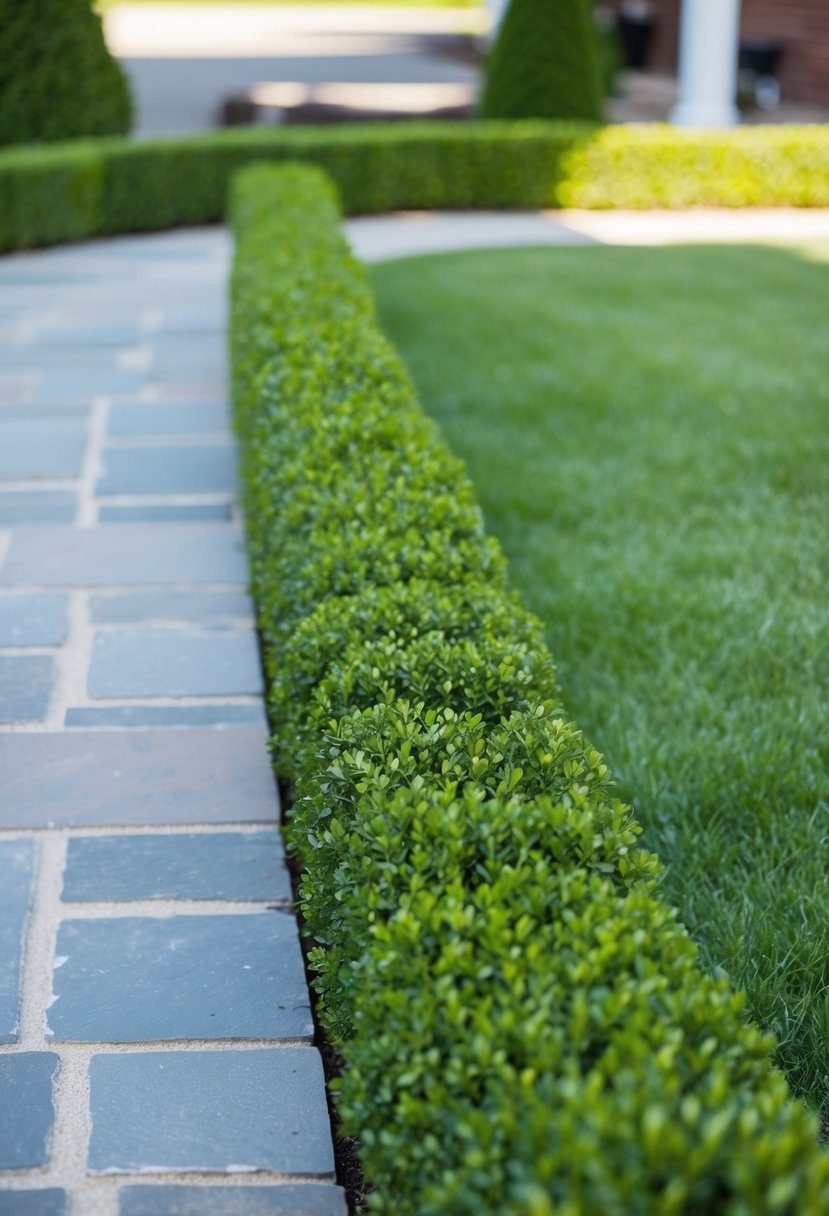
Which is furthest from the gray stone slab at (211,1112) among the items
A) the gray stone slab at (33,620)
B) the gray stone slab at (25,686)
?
the gray stone slab at (33,620)

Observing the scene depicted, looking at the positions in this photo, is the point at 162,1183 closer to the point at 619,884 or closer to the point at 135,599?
the point at 619,884

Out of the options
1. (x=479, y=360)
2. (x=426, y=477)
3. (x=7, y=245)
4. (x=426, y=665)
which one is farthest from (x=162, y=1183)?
(x=7, y=245)

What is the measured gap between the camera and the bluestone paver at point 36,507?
4820 mm

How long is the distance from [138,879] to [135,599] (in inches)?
62.6

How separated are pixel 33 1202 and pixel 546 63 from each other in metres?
13.7

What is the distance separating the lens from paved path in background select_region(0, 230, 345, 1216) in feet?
6.54

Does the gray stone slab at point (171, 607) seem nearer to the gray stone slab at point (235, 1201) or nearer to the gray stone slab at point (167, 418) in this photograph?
the gray stone slab at point (167, 418)

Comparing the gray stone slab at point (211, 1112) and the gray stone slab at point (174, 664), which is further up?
the gray stone slab at point (211, 1112)

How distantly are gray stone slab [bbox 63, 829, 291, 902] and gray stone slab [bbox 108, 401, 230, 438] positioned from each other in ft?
11.1

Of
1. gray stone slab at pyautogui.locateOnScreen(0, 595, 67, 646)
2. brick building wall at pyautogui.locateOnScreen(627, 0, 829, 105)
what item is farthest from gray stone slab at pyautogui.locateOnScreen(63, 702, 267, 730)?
brick building wall at pyautogui.locateOnScreen(627, 0, 829, 105)

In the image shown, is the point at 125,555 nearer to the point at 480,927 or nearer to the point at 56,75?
the point at 480,927

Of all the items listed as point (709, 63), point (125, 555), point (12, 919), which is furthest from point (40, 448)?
point (709, 63)

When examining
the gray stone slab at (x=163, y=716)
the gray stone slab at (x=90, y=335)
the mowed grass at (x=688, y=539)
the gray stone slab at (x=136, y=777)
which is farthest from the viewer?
the gray stone slab at (x=90, y=335)

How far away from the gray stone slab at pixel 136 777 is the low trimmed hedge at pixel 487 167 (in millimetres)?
9537
